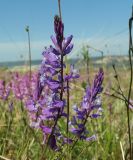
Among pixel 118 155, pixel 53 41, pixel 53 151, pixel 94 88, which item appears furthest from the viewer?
pixel 118 155

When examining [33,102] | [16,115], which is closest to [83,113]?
[33,102]

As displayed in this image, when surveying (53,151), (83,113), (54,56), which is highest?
(54,56)

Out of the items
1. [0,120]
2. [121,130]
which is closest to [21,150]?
[0,120]

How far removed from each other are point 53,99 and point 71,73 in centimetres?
15

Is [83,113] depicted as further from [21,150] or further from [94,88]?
[21,150]

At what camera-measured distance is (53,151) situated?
2.36m

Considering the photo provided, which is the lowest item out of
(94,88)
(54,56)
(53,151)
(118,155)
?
(118,155)

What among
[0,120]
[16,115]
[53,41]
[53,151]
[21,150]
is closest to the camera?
[53,41]

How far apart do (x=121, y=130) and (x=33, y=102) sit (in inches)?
67.0

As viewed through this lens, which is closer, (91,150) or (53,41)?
(53,41)

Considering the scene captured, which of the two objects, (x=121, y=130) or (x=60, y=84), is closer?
(x=60, y=84)

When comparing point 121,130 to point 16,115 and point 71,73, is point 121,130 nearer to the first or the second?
point 16,115

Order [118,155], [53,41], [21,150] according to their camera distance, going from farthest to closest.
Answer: [118,155], [21,150], [53,41]

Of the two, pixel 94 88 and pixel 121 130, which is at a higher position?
pixel 94 88
